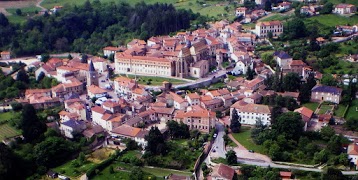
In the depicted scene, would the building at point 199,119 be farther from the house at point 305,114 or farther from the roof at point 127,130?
the house at point 305,114

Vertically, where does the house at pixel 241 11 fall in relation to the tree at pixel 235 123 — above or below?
above

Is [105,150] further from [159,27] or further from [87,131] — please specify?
[159,27]

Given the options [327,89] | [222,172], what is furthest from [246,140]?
[327,89]

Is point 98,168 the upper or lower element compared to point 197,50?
lower

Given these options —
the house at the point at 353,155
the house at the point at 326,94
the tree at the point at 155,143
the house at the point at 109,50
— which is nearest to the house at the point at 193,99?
the tree at the point at 155,143

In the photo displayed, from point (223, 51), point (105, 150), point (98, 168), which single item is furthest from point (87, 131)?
point (223, 51)

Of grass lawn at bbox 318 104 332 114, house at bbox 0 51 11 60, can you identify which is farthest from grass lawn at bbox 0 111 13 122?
grass lawn at bbox 318 104 332 114
